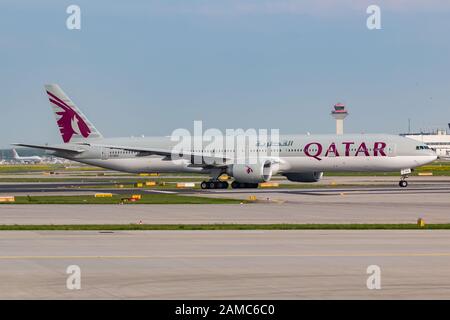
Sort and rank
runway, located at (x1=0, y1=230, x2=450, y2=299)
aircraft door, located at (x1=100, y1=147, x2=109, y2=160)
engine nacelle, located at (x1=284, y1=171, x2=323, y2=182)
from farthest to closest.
Answer: aircraft door, located at (x1=100, y1=147, x2=109, y2=160) → engine nacelle, located at (x1=284, y1=171, x2=323, y2=182) → runway, located at (x1=0, y1=230, x2=450, y2=299)

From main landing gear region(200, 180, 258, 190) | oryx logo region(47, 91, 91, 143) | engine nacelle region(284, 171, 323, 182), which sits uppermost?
oryx logo region(47, 91, 91, 143)

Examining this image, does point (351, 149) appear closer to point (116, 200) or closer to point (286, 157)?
point (286, 157)

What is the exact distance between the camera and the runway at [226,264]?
1770 centimetres

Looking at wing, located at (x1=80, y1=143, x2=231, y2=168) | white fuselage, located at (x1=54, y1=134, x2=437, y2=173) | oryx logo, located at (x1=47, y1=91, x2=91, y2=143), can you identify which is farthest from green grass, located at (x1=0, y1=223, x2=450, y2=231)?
oryx logo, located at (x1=47, y1=91, x2=91, y2=143)

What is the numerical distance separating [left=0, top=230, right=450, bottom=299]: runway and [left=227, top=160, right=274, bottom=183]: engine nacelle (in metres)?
38.6

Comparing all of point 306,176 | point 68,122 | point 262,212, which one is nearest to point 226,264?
point 262,212

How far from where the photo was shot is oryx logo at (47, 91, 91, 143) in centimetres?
8256

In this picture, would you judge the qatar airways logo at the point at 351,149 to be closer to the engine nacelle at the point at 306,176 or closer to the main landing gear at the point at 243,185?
the engine nacelle at the point at 306,176

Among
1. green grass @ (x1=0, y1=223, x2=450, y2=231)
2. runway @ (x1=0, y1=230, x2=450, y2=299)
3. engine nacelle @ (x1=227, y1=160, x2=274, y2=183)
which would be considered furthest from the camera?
engine nacelle @ (x1=227, y1=160, x2=274, y2=183)

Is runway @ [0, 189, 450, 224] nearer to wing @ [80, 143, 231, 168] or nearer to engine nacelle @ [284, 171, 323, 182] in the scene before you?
wing @ [80, 143, 231, 168]

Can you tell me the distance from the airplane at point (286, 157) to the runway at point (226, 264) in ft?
134
